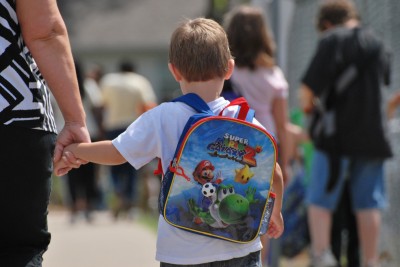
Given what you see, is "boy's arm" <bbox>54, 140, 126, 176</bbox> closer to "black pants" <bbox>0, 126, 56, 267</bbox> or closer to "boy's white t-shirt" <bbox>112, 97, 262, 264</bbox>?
"boy's white t-shirt" <bbox>112, 97, 262, 264</bbox>

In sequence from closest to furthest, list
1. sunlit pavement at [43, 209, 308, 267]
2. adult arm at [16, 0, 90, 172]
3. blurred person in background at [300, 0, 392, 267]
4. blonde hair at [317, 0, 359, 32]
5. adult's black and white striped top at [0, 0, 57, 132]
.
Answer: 1. adult's black and white striped top at [0, 0, 57, 132]
2. adult arm at [16, 0, 90, 172]
3. blurred person in background at [300, 0, 392, 267]
4. blonde hair at [317, 0, 359, 32]
5. sunlit pavement at [43, 209, 308, 267]

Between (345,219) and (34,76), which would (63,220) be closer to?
(345,219)

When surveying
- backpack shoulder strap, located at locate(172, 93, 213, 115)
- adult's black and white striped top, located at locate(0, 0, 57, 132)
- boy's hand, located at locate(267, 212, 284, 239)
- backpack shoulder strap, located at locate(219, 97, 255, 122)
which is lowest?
boy's hand, located at locate(267, 212, 284, 239)

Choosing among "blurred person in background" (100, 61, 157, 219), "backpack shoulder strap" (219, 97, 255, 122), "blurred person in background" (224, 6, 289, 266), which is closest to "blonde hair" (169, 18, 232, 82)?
Result: "backpack shoulder strap" (219, 97, 255, 122)

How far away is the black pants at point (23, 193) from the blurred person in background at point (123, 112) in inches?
391

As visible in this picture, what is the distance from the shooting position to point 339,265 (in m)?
7.71

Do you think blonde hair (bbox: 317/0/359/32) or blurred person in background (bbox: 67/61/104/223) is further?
blurred person in background (bbox: 67/61/104/223)

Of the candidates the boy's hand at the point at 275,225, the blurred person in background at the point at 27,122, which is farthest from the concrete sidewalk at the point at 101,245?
the blurred person in background at the point at 27,122

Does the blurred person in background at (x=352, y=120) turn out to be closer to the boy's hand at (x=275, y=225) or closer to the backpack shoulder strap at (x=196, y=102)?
the boy's hand at (x=275, y=225)

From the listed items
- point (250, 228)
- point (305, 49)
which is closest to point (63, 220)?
point (305, 49)

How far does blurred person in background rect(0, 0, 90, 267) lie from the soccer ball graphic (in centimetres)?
53

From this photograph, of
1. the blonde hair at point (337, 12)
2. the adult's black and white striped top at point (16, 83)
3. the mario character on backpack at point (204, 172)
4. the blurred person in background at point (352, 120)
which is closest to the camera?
the adult's black and white striped top at point (16, 83)

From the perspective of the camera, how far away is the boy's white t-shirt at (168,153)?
141 inches

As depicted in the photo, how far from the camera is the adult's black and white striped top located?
3295 millimetres
